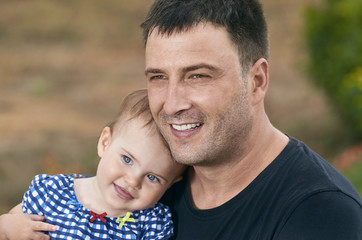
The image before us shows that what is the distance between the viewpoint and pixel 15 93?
41.9 ft

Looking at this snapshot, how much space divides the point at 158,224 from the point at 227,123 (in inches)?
26.5

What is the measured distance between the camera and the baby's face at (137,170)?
287cm

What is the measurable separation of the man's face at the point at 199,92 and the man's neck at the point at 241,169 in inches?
2.8

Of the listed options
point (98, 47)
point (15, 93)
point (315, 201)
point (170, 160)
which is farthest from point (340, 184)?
point (98, 47)

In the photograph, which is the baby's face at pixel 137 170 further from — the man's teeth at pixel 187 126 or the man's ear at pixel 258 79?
the man's ear at pixel 258 79

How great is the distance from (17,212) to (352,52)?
20.9ft

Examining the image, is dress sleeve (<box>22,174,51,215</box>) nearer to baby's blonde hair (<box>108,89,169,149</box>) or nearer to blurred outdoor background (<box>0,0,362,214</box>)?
baby's blonde hair (<box>108,89,169,149</box>)

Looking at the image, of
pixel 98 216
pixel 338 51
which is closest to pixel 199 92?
pixel 98 216

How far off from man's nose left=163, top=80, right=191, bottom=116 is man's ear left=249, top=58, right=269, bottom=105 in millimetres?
321

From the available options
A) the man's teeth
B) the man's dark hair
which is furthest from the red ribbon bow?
the man's dark hair

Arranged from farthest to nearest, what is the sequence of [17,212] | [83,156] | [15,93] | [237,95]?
[15,93] < [83,156] < [17,212] < [237,95]

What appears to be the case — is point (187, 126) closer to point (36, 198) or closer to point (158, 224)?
point (158, 224)

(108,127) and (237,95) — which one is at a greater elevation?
(237,95)

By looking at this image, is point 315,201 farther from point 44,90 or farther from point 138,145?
point 44,90
